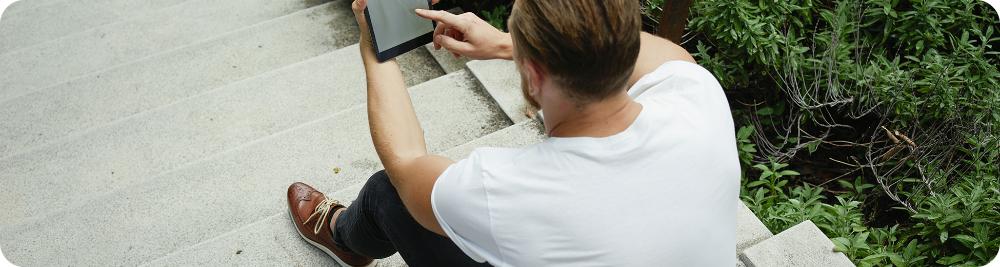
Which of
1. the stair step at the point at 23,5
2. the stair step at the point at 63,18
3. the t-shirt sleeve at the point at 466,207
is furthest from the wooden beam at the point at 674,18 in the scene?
the stair step at the point at 23,5

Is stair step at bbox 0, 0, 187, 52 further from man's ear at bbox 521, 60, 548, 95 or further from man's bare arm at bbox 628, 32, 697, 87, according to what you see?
man's ear at bbox 521, 60, 548, 95

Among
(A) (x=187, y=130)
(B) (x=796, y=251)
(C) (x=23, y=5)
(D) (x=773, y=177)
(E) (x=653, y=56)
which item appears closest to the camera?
(E) (x=653, y=56)

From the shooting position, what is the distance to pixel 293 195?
234cm

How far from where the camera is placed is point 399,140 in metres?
1.46

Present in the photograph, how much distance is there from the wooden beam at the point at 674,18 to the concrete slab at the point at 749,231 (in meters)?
0.55

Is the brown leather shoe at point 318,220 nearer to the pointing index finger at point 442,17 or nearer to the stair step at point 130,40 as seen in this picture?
the pointing index finger at point 442,17

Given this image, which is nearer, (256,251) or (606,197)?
(606,197)

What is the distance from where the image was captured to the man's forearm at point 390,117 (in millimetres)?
1459

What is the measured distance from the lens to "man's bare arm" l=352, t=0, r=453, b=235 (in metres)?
1.37

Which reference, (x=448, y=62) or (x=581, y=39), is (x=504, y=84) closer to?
(x=448, y=62)

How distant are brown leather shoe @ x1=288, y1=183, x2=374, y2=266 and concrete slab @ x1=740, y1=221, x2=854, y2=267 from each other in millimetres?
1033

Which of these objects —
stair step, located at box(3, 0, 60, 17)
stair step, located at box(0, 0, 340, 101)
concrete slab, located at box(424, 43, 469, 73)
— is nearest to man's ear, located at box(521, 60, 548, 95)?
concrete slab, located at box(424, 43, 469, 73)

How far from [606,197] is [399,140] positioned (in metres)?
0.45

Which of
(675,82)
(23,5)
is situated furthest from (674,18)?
(23,5)
